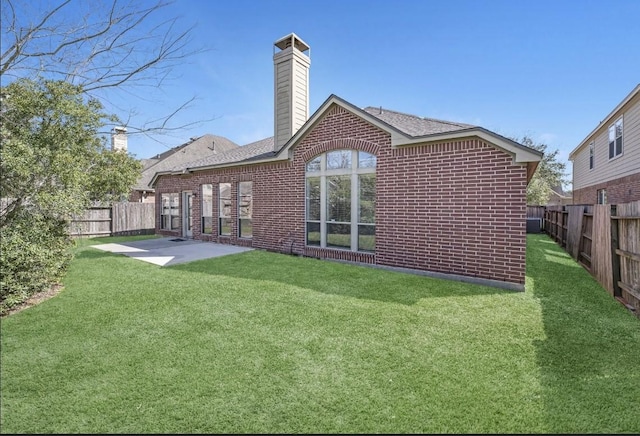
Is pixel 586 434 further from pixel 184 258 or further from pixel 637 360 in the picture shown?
pixel 184 258

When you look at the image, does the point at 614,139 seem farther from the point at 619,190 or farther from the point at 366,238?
the point at 366,238

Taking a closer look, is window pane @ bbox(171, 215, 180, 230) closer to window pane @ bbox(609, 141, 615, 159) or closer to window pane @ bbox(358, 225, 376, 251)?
window pane @ bbox(358, 225, 376, 251)

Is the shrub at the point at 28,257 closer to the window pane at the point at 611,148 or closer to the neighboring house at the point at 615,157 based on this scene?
the neighboring house at the point at 615,157

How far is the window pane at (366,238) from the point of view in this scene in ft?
27.0

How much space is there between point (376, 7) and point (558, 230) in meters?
11.7

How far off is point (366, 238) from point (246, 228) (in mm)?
5008

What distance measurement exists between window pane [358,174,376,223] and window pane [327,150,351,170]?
597mm

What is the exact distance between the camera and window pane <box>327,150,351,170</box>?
8.55m

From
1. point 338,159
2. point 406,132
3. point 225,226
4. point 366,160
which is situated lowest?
point 225,226

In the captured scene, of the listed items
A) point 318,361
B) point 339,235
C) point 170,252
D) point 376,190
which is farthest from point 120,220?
point 318,361

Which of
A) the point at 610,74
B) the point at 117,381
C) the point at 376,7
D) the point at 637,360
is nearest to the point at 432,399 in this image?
the point at 637,360

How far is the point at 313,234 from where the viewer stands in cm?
939

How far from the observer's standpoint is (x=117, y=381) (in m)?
3.00

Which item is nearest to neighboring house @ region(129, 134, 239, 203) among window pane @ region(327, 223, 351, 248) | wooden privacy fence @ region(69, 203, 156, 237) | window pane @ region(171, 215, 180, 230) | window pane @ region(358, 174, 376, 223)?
wooden privacy fence @ region(69, 203, 156, 237)
